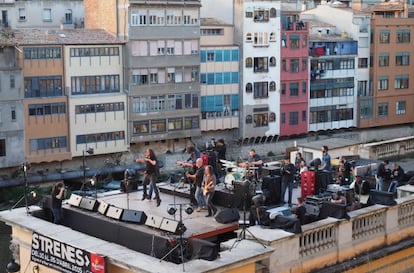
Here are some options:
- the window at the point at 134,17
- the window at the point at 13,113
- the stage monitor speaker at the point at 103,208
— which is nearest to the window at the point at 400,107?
the window at the point at 134,17

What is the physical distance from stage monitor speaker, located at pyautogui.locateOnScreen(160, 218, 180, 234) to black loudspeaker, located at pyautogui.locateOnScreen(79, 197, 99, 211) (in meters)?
2.92

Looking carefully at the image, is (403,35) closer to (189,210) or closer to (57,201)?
(189,210)

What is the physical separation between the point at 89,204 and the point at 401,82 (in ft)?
198

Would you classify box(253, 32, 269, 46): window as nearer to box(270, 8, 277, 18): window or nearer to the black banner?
box(270, 8, 277, 18): window

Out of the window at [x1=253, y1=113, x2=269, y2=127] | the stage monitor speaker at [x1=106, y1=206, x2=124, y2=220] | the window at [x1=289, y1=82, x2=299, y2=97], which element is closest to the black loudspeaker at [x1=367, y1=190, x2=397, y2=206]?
the stage monitor speaker at [x1=106, y1=206, x2=124, y2=220]

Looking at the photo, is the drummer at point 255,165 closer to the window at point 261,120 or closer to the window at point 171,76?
the window at point 171,76

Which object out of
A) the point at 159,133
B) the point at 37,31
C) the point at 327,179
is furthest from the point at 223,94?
the point at 327,179

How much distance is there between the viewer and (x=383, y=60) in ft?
241

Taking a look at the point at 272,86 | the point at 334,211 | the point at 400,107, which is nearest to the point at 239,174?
the point at 334,211

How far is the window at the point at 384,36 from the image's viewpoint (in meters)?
72.9

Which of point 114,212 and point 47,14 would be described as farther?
point 47,14

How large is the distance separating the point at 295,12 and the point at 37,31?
2321 cm

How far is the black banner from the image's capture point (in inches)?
589

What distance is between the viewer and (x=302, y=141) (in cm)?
6694
